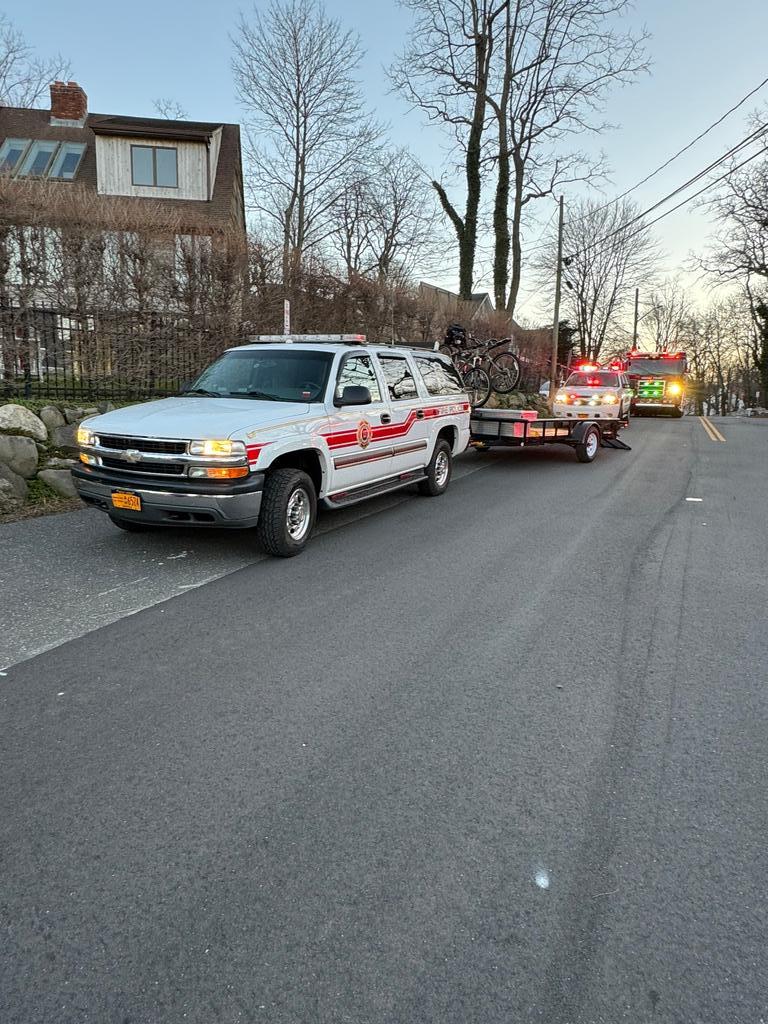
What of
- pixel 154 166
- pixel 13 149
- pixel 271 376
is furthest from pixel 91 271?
pixel 13 149

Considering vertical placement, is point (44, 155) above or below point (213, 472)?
above

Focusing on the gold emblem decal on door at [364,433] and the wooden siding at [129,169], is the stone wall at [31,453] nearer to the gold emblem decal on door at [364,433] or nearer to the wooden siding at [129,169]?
the gold emblem decal on door at [364,433]

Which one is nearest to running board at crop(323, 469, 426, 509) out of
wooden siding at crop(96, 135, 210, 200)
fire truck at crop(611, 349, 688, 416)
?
wooden siding at crop(96, 135, 210, 200)

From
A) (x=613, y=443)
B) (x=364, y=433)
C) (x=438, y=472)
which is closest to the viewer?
(x=364, y=433)

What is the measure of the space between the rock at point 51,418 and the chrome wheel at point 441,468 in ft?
16.4

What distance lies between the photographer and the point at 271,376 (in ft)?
23.1

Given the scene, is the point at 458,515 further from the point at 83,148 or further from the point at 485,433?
the point at 83,148

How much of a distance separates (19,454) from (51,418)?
1040mm

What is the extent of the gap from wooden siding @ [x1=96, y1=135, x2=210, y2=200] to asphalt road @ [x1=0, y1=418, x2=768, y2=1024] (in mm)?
25308

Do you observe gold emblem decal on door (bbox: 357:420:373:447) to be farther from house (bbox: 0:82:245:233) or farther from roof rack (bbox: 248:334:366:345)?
house (bbox: 0:82:245:233)

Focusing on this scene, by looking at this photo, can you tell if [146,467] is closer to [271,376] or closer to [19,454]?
[271,376]

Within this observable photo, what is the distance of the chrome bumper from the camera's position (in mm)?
5496

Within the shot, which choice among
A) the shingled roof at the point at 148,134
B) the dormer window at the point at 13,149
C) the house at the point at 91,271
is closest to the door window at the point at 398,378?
the house at the point at 91,271

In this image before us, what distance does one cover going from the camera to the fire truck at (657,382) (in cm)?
2978
